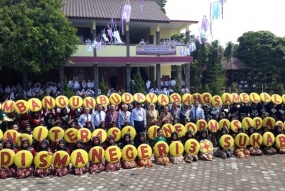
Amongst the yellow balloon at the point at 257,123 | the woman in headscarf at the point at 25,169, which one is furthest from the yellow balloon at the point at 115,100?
the yellow balloon at the point at 257,123

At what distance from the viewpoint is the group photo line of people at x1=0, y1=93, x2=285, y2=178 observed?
6.85 m

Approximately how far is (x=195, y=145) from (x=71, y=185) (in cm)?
310

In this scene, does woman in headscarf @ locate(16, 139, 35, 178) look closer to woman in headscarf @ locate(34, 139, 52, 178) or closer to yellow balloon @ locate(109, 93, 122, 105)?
woman in headscarf @ locate(34, 139, 52, 178)

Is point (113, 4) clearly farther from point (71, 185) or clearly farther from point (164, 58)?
point (71, 185)

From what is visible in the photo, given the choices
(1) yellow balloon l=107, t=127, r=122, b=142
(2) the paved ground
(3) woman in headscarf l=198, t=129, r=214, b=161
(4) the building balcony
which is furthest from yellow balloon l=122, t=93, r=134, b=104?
(4) the building balcony

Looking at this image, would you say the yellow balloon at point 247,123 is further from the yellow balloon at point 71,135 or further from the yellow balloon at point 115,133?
the yellow balloon at point 71,135

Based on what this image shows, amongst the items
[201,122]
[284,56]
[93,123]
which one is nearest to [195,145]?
[201,122]

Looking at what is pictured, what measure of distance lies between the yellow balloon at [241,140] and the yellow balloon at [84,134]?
144 inches

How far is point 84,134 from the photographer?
745 centimetres

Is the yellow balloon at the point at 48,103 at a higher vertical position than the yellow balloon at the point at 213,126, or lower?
higher

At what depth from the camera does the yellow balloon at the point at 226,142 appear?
26.2ft

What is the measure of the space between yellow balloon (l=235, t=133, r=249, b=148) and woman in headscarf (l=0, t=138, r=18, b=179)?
17.2 ft

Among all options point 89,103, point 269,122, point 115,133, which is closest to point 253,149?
point 269,122

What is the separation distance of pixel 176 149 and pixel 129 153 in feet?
3.75
